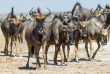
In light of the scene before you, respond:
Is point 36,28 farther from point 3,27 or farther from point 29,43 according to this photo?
point 3,27

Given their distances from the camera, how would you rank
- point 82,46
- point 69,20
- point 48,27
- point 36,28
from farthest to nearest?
point 82,46 < point 69,20 < point 48,27 < point 36,28

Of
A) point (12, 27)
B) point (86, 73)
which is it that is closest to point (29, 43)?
point (86, 73)

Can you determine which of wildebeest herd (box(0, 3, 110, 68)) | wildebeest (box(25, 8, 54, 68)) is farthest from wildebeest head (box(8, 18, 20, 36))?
wildebeest (box(25, 8, 54, 68))

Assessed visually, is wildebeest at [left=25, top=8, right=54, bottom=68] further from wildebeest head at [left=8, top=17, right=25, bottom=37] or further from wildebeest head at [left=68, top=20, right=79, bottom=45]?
wildebeest head at [left=8, top=17, right=25, bottom=37]

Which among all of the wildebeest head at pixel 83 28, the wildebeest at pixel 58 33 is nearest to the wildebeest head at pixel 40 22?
the wildebeest at pixel 58 33

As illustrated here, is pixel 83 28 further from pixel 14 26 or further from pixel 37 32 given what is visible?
pixel 37 32

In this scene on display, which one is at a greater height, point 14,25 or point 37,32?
point 14,25

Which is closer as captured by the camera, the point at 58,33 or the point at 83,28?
the point at 58,33

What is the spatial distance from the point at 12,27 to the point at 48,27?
5957 millimetres

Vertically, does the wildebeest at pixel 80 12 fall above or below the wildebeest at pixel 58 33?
above

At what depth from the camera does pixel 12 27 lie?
69.1 ft

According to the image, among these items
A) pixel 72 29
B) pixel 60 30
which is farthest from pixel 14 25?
pixel 60 30

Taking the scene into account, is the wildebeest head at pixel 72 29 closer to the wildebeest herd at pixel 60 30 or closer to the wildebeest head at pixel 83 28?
the wildebeest herd at pixel 60 30

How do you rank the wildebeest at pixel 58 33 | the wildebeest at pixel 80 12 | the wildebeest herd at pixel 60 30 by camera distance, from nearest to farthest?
the wildebeest herd at pixel 60 30, the wildebeest at pixel 58 33, the wildebeest at pixel 80 12
